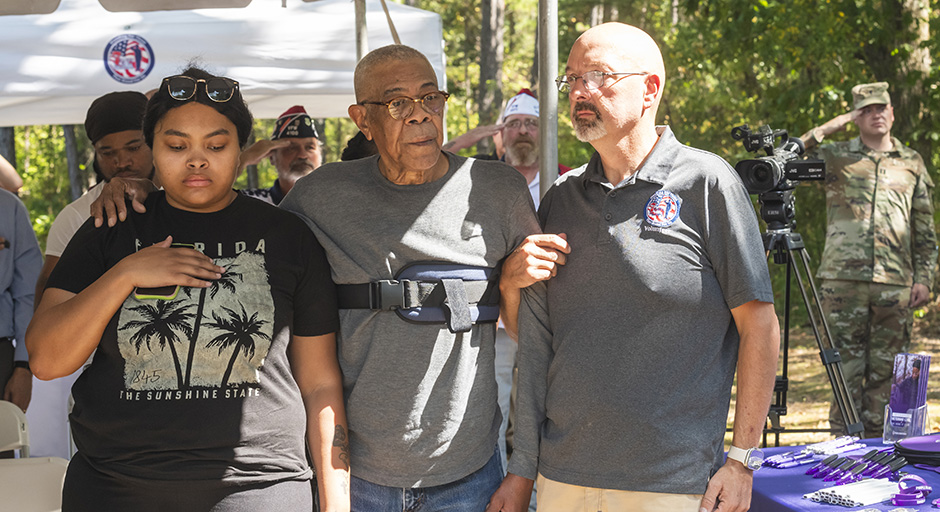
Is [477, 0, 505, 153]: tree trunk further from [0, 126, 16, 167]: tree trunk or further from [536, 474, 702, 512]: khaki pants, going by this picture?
[536, 474, 702, 512]: khaki pants

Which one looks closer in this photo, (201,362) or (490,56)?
(201,362)

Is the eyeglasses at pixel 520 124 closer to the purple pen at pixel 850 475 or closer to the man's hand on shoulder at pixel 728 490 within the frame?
the purple pen at pixel 850 475

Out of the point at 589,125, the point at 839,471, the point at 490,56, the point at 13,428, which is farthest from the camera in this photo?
the point at 490,56

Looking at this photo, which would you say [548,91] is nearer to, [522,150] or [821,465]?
[821,465]

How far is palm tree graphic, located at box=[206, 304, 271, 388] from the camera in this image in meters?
1.86

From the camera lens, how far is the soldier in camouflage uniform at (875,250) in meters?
5.68

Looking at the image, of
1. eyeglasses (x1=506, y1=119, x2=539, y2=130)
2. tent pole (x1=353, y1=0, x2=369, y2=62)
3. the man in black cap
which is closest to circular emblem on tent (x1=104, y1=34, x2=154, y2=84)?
tent pole (x1=353, y1=0, x2=369, y2=62)

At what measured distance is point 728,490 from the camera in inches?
78.7

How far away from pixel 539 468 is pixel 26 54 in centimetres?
449

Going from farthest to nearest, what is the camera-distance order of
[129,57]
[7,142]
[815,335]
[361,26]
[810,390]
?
[7,142], [810,390], [129,57], [361,26], [815,335]

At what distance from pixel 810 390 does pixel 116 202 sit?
7.98m

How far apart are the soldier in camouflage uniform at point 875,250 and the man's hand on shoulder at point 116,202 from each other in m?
4.71

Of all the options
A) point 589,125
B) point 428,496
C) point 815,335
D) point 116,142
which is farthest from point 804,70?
point 428,496

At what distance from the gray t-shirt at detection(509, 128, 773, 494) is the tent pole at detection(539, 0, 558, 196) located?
0.60 meters
